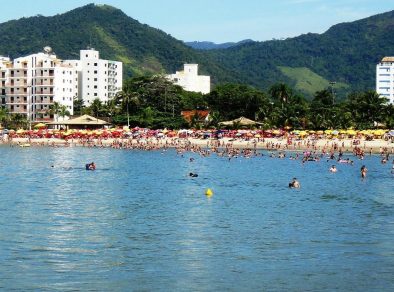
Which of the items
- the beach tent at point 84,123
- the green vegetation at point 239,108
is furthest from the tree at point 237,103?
the beach tent at point 84,123

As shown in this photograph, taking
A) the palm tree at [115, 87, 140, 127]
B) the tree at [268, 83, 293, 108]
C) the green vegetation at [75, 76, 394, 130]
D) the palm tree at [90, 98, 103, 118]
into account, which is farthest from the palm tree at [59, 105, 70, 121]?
the tree at [268, 83, 293, 108]

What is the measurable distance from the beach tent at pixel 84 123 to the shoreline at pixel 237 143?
534 cm

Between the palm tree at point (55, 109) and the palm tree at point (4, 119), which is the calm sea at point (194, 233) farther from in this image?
the palm tree at point (55, 109)

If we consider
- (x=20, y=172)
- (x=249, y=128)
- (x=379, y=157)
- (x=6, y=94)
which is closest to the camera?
(x=20, y=172)

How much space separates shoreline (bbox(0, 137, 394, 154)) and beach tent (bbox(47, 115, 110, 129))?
534 centimetres

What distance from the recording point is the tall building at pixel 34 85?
147 meters

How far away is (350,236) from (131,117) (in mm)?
93149

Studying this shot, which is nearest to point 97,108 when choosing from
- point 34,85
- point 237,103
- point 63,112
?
point 63,112

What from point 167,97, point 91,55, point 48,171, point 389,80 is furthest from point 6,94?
point 389,80

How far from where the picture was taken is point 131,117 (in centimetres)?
12375

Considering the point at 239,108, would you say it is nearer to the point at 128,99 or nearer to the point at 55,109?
the point at 128,99

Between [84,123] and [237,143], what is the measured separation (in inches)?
1065

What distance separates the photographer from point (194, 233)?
33.2 metres

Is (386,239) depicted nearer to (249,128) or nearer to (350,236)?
(350,236)
